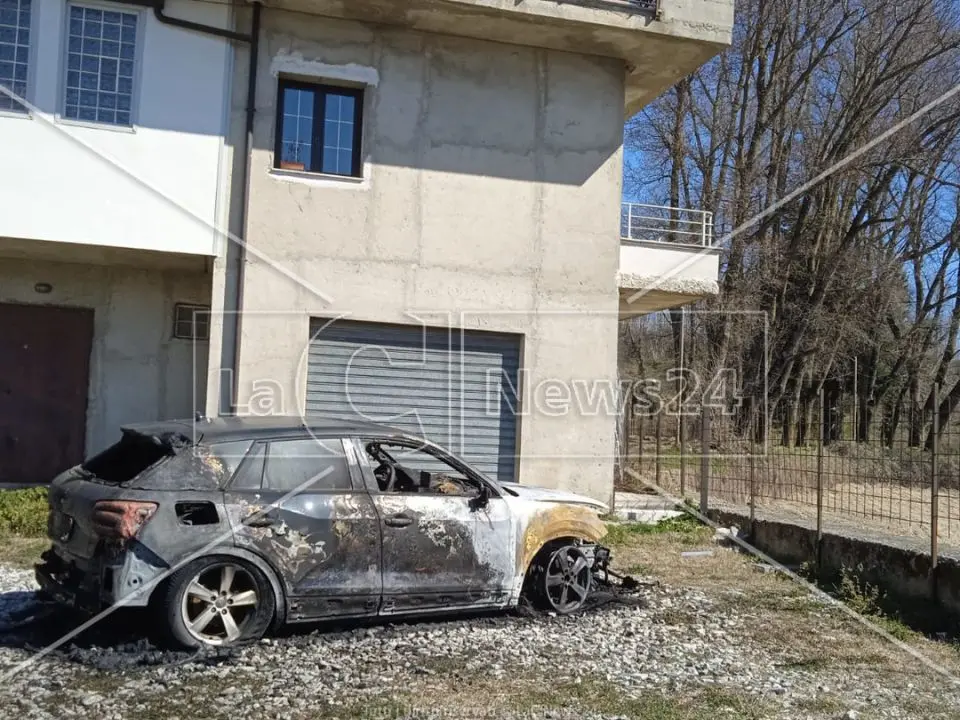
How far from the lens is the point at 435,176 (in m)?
12.6

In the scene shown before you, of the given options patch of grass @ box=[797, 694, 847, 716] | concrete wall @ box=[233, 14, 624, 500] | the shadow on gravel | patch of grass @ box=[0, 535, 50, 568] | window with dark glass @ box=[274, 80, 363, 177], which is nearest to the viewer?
patch of grass @ box=[797, 694, 847, 716]

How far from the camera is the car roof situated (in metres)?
6.66

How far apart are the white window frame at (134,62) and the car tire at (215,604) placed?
731 centimetres

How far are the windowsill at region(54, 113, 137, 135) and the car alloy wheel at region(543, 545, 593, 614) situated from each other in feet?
25.4

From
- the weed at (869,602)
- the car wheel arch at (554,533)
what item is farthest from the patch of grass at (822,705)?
the car wheel arch at (554,533)

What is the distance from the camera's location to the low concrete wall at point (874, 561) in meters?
8.26

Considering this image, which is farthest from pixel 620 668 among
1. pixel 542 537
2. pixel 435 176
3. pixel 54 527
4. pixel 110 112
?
pixel 110 112

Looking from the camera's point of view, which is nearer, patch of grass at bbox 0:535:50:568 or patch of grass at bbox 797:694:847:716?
patch of grass at bbox 797:694:847:716

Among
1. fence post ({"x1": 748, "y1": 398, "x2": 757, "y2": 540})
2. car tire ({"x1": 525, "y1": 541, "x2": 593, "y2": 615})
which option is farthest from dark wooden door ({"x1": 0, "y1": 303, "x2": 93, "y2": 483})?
fence post ({"x1": 748, "y1": 398, "x2": 757, "y2": 540})

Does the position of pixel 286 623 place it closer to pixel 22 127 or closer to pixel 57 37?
pixel 22 127

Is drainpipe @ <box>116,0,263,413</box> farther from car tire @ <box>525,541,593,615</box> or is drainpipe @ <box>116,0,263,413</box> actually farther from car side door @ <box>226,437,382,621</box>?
car tire @ <box>525,541,593,615</box>

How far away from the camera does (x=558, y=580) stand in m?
7.51

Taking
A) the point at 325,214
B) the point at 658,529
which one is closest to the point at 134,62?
the point at 325,214

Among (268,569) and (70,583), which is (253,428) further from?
(70,583)
